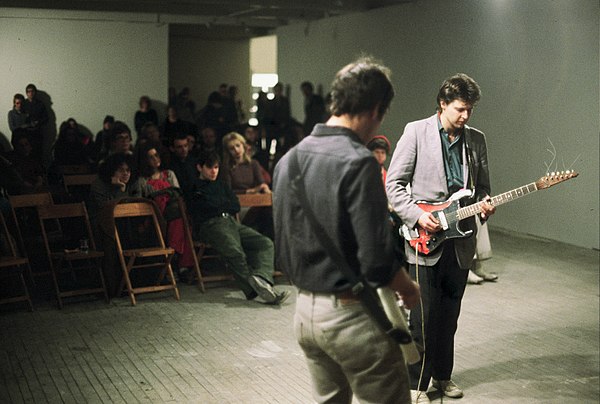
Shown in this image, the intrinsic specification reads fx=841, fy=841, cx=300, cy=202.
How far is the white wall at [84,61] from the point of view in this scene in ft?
30.3

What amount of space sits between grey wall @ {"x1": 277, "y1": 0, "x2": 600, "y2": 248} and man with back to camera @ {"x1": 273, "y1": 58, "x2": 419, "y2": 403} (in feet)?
19.6

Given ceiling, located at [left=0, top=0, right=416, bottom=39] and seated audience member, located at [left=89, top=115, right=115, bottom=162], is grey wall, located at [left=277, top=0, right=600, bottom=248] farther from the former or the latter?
seated audience member, located at [left=89, top=115, right=115, bottom=162]

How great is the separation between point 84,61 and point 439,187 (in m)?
7.68

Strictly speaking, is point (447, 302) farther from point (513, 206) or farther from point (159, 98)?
point (159, 98)

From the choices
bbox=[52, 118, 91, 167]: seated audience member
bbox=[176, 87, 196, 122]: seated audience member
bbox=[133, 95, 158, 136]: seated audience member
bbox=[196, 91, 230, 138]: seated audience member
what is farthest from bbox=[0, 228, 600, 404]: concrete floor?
bbox=[176, 87, 196, 122]: seated audience member

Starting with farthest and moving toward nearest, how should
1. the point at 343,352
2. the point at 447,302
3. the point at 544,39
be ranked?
the point at 544,39, the point at 447,302, the point at 343,352

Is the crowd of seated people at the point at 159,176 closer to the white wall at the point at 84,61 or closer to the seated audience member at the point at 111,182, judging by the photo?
the seated audience member at the point at 111,182

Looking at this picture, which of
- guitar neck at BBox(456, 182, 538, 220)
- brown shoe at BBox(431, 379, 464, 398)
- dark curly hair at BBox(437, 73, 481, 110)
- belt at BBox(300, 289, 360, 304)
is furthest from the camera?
brown shoe at BBox(431, 379, 464, 398)

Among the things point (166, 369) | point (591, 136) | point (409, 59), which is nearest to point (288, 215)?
point (166, 369)

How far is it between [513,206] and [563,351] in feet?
13.0

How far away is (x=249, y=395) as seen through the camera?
442cm

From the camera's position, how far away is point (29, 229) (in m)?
6.91

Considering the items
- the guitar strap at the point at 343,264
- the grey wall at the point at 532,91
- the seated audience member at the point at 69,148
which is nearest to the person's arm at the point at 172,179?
the seated audience member at the point at 69,148

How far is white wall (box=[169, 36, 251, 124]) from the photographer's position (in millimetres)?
19766
